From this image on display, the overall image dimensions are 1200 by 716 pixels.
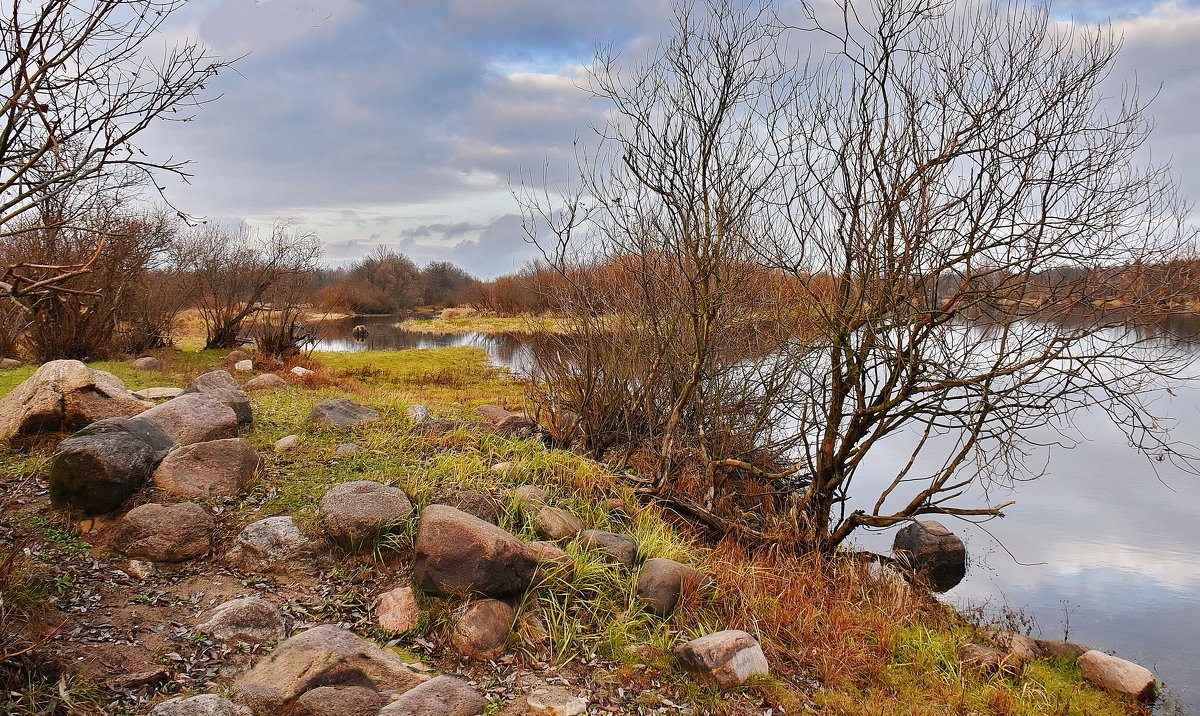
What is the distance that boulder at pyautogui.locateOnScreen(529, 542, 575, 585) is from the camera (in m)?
4.66

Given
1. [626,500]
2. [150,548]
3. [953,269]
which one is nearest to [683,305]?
[626,500]

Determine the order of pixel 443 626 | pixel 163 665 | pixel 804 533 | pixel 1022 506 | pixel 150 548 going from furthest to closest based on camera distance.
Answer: pixel 1022 506 < pixel 804 533 < pixel 150 548 < pixel 443 626 < pixel 163 665

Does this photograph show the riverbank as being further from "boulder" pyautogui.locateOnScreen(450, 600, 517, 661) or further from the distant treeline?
the distant treeline

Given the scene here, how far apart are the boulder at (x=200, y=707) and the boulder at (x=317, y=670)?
92 mm

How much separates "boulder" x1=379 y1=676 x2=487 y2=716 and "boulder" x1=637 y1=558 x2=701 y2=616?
1.43 metres

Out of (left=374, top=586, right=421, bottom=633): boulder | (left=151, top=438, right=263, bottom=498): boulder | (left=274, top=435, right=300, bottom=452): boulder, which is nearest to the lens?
(left=374, top=586, right=421, bottom=633): boulder

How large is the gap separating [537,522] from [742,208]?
3.55 m

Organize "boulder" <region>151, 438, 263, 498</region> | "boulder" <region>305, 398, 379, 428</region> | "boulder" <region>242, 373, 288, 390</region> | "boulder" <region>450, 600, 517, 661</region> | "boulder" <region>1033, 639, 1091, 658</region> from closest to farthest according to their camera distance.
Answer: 1. "boulder" <region>450, 600, 517, 661</region>
2. "boulder" <region>151, 438, 263, 498</region>
3. "boulder" <region>1033, 639, 1091, 658</region>
4. "boulder" <region>305, 398, 379, 428</region>
5. "boulder" <region>242, 373, 288, 390</region>

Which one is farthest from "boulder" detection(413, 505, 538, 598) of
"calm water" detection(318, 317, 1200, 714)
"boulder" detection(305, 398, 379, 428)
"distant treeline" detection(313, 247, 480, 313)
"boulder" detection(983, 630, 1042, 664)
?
"distant treeline" detection(313, 247, 480, 313)

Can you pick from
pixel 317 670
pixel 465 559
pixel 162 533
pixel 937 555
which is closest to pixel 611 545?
pixel 465 559

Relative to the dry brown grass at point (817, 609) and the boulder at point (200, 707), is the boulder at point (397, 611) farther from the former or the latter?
the dry brown grass at point (817, 609)

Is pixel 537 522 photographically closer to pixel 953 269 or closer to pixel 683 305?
pixel 683 305

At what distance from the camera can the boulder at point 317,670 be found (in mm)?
3391

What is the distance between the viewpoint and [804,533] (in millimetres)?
6668
